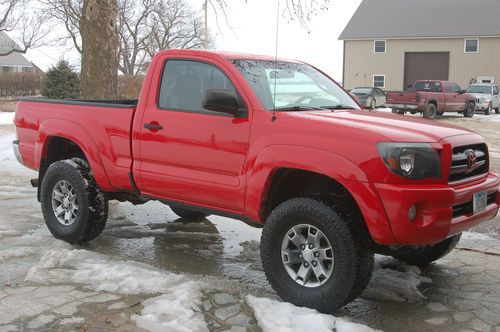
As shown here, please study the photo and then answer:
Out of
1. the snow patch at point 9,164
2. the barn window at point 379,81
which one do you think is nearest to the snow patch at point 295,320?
the snow patch at point 9,164

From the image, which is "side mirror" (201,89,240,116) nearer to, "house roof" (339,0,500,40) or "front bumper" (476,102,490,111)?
"front bumper" (476,102,490,111)

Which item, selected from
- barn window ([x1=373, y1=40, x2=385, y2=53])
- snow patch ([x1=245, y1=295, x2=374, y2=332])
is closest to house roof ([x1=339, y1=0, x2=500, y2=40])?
barn window ([x1=373, y1=40, x2=385, y2=53])

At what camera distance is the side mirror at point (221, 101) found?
4508 millimetres

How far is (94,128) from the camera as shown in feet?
18.7

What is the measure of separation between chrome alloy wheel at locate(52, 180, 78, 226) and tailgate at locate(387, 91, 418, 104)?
67.2 ft

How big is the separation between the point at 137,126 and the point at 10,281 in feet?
5.54

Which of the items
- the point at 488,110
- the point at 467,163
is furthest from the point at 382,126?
the point at 488,110

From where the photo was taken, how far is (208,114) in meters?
4.85

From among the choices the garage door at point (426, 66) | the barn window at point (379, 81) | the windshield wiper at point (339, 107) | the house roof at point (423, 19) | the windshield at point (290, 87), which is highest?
the house roof at point (423, 19)

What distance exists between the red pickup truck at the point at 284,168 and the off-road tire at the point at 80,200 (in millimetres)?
12

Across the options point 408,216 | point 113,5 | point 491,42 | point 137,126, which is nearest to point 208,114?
point 137,126

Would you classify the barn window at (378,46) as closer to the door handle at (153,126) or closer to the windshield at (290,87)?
the windshield at (290,87)

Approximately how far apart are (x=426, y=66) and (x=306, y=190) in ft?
141

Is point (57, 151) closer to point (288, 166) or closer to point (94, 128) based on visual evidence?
point (94, 128)
